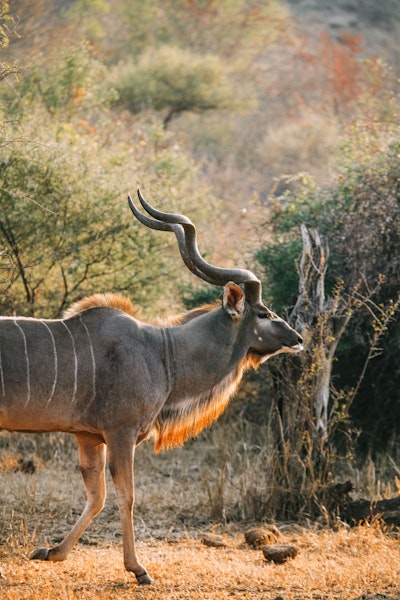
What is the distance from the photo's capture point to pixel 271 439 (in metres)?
7.43

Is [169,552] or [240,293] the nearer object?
[240,293]

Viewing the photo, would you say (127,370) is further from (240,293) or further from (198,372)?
(240,293)

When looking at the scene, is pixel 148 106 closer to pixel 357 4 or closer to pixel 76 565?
pixel 76 565

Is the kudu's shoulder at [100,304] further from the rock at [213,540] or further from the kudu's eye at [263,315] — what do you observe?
the rock at [213,540]

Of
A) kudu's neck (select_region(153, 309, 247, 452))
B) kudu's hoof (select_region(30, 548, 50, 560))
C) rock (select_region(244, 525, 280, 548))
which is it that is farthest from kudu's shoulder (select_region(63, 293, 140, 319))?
rock (select_region(244, 525, 280, 548))

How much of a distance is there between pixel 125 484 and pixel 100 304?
108 cm

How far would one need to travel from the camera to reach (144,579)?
5402mm

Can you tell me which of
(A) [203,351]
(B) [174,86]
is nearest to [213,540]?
(A) [203,351]

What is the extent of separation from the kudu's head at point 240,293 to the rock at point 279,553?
117 cm

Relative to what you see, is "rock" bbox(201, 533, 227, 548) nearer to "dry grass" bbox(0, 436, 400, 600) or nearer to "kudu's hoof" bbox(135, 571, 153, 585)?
"dry grass" bbox(0, 436, 400, 600)

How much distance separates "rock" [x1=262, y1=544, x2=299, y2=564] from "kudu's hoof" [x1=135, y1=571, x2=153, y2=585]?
2.97 ft

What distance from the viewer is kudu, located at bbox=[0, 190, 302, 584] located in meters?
5.36

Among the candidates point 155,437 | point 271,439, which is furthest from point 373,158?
point 155,437

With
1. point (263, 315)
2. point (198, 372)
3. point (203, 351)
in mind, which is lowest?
point (198, 372)
